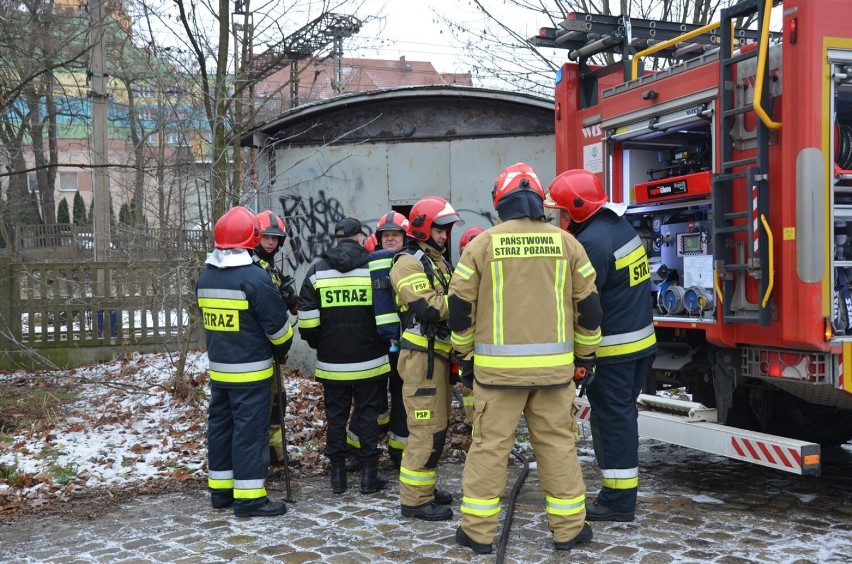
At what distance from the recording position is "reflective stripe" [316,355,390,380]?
5.75 meters

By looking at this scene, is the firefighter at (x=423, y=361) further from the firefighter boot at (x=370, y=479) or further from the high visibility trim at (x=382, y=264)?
the firefighter boot at (x=370, y=479)

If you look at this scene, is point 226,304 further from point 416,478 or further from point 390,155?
point 390,155

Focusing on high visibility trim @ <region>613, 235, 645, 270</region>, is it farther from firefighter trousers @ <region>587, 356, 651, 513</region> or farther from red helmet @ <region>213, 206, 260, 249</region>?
red helmet @ <region>213, 206, 260, 249</region>

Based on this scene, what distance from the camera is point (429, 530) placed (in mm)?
4898

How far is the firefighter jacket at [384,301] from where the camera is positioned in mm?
5602

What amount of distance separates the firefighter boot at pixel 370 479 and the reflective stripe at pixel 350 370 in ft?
2.09

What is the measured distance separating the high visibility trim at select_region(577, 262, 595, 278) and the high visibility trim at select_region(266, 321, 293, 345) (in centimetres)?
207

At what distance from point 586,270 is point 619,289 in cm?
58

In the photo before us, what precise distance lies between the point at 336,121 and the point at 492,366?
643 cm

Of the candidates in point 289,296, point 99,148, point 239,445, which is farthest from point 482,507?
point 99,148

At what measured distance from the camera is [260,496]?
5223mm

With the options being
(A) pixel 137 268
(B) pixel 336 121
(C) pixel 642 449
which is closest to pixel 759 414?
(C) pixel 642 449

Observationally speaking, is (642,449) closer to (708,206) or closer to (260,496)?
(708,206)

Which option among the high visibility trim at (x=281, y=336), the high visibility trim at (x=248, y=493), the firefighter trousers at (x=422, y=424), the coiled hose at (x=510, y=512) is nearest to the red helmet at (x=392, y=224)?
the high visibility trim at (x=281, y=336)
